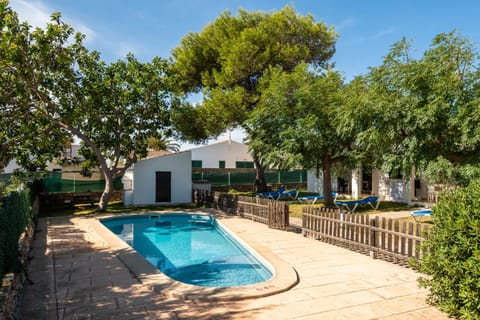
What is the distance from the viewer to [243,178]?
27.2 m

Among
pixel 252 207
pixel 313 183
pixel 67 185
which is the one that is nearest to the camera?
pixel 252 207

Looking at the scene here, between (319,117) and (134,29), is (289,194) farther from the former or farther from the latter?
(134,29)

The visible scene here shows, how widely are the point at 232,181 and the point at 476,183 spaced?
74.0 ft

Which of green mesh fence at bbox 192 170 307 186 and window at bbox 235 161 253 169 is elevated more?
window at bbox 235 161 253 169

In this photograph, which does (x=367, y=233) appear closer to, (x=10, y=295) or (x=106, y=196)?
(x=10, y=295)

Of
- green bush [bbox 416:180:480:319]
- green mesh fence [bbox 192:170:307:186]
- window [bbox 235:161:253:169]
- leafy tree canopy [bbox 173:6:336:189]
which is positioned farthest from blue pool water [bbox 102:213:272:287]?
window [bbox 235:161:253:169]

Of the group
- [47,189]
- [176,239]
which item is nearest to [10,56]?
[47,189]

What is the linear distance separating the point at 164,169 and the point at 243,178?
8871 mm

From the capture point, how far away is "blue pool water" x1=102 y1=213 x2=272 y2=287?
7.84 metres

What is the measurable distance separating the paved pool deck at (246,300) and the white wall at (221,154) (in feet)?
107

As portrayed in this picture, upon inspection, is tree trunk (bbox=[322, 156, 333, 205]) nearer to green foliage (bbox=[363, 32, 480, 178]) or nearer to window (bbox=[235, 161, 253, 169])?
green foliage (bbox=[363, 32, 480, 178])

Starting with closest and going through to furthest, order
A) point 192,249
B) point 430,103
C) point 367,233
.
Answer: point 367,233 < point 192,249 < point 430,103

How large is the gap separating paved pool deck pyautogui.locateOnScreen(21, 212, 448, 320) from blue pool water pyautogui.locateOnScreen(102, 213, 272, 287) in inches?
45.6

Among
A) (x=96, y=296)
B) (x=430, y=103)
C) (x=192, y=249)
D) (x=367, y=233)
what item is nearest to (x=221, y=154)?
(x=192, y=249)
